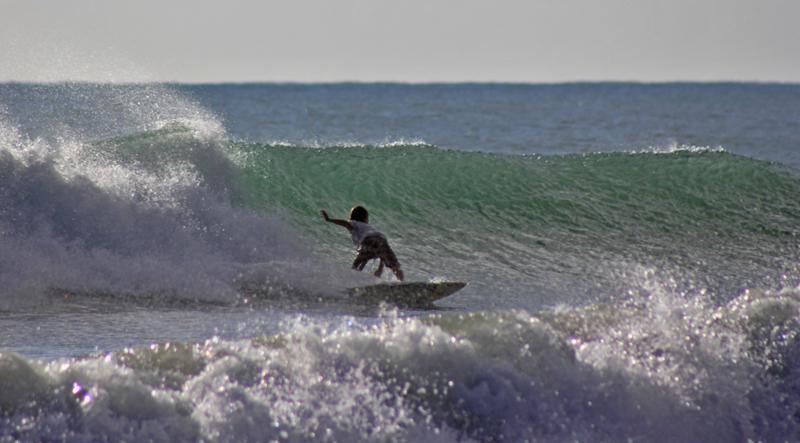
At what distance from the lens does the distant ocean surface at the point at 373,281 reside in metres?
6.41

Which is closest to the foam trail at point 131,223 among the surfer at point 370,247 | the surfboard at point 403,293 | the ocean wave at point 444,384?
the surfer at point 370,247

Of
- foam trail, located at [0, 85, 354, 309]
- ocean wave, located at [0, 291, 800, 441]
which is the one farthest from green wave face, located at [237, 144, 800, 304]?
ocean wave, located at [0, 291, 800, 441]

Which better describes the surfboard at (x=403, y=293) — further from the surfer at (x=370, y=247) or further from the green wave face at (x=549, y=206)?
the green wave face at (x=549, y=206)

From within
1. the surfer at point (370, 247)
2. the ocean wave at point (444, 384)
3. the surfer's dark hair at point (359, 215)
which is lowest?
the ocean wave at point (444, 384)

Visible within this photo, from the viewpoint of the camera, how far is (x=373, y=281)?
36.4 feet

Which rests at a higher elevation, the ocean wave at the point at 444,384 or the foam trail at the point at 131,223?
the foam trail at the point at 131,223

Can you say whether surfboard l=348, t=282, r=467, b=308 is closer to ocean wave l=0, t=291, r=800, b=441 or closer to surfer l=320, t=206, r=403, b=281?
surfer l=320, t=206, r=403, b=281

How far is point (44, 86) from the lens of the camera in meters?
23.0

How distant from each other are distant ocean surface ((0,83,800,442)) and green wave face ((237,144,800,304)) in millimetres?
59

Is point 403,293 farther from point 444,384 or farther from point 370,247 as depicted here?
point 444,384

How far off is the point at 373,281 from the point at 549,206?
→ 6.62 meters

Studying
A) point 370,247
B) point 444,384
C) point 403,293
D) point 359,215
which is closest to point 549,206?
point 359,215

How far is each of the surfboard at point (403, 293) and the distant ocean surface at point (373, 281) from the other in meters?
0.21

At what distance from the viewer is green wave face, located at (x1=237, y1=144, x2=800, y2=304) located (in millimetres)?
14102
